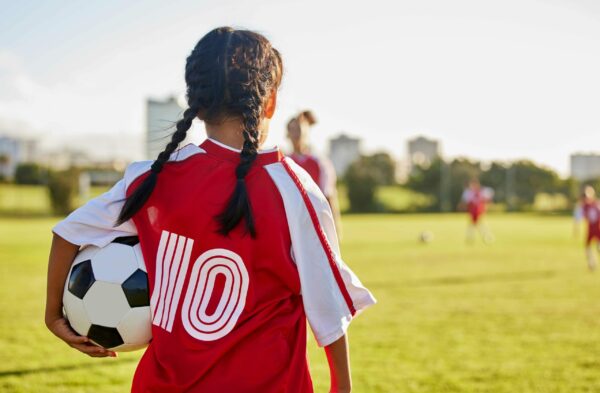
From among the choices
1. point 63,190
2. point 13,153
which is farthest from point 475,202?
point 13,153

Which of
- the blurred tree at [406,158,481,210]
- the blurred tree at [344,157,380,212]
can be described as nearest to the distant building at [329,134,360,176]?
the blurred tree at [406,158,481,210]

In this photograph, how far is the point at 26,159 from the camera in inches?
1385

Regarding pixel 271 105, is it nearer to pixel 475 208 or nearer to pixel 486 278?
pixel 486 278

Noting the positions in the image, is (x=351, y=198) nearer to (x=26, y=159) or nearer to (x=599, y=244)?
(x=26, y=159)

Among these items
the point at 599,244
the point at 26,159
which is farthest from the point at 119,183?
the point at 26,159

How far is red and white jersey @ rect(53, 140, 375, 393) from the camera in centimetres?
161

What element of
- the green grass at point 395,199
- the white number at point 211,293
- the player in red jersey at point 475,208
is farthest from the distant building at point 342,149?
the white number at point 211,293

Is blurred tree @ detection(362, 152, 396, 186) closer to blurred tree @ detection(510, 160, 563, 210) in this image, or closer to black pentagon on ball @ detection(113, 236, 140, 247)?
blurred tree @ detection(510, 160, 563, 210)

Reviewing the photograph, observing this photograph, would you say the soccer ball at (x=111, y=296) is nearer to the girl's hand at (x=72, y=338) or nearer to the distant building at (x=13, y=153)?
the girl's hand at (x=72, y=338)

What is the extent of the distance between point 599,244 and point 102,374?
10271mm

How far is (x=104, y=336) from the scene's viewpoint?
6.25ft

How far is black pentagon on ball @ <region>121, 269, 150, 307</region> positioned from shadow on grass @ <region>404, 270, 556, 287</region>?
294 inches

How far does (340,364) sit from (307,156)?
18.5ft

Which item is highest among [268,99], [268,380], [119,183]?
[268,99]
